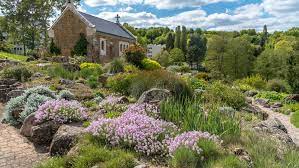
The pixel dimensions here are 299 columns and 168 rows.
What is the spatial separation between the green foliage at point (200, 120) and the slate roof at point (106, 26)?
25.1 meters

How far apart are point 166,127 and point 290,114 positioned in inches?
520

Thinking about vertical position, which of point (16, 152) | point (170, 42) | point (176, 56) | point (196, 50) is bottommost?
point (16, 152)

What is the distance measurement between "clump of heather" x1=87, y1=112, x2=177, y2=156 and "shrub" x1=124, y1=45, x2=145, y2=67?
17.3 meters

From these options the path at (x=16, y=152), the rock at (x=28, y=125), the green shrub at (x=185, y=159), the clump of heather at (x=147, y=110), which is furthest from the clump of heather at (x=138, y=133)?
the rock at (x=28, y=125)

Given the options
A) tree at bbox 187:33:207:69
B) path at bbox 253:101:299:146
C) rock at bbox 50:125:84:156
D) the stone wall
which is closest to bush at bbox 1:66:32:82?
rock at bbox 50:125:84:156

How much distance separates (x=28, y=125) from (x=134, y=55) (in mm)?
15678

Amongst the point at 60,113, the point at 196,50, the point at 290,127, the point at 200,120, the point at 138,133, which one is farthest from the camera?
the point at 196,50

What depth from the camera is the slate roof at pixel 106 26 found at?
108 feet

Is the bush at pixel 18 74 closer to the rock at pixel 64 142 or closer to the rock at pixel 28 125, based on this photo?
the rock at pixel 28 125

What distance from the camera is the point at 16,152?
25.0ft

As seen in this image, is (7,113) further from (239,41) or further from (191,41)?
(191,41)

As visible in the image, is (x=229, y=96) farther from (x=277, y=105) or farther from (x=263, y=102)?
(x=263, y=102)

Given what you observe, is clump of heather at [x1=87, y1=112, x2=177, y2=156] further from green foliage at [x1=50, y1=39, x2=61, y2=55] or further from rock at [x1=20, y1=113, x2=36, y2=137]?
green foliage at [x1=50, y1=39, x2=61, y2=55]

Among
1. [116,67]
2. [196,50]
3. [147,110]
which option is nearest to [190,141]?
[147,110]
